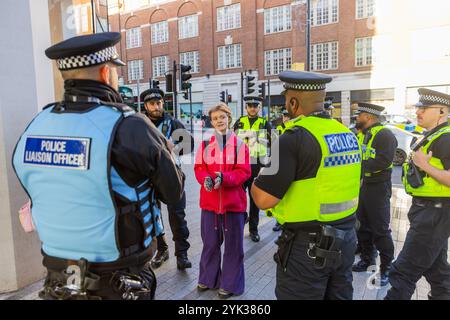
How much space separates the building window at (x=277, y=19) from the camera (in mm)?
29125

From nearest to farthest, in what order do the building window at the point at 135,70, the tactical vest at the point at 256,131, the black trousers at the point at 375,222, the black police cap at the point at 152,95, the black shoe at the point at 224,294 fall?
the black shoe at the point at 224,294 → the black trousers at the point at 375,222 → the black police cap at the point at 152,95 → the tactical vest at the point at 256,131 → the building window at the point at 135,70

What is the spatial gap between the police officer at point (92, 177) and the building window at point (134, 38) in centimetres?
4009

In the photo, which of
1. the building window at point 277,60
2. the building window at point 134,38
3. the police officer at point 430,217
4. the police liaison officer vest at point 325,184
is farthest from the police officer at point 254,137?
the building window at point 134,38

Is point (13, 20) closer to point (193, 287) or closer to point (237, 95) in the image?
point (193, 287)

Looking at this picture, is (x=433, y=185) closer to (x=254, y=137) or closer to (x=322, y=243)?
(x=322, y=243)

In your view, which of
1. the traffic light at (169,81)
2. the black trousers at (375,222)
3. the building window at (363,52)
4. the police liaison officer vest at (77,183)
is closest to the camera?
the police liaison officer vest at (77,183)

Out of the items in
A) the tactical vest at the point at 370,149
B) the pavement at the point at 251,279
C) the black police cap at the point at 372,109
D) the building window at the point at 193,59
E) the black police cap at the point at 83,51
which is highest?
the building window at the point at 193,59

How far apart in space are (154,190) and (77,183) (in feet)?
1.44

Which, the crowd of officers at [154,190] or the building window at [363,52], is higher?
the building window at [363,52]

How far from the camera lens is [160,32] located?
1448 inches

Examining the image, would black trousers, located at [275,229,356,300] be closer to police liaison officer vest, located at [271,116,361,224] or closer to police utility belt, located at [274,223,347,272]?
police utility belt, located at [274,223,347,272]

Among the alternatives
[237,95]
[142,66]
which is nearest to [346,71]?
[237,95]

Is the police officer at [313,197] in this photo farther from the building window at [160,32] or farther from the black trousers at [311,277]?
the building window at [160,32]

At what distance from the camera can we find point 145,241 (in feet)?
6.24
